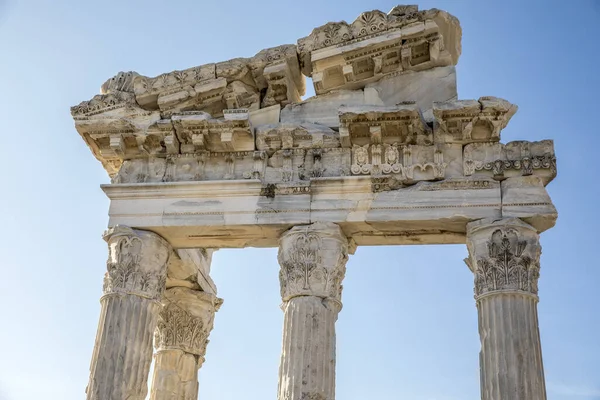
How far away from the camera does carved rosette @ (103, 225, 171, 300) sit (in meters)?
17.2

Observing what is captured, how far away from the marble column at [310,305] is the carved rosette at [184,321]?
13.1 feet

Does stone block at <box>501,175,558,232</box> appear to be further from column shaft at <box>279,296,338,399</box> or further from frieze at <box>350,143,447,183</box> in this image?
column shaft at <box>279,296,338,399</box>

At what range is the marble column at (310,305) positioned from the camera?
15.8 metres

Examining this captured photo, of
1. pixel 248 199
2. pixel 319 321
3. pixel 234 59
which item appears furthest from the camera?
pixel 234 59

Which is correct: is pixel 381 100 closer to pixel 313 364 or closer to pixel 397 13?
pixel 397 13

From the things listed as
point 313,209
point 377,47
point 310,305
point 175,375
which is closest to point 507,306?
point 310,305

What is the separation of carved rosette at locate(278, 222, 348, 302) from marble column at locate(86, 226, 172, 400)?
2467 millimetres

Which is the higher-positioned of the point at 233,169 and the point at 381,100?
the point at 381,100

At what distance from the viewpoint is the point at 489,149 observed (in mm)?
17109

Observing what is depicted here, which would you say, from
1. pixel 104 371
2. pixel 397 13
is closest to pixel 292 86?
pixel 397 13

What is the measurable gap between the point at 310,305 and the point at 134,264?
3.47 meters

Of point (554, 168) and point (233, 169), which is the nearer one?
point (554, 168)

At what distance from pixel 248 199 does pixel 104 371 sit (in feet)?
13.1

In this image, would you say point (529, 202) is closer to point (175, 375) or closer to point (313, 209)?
point (313, 209)
